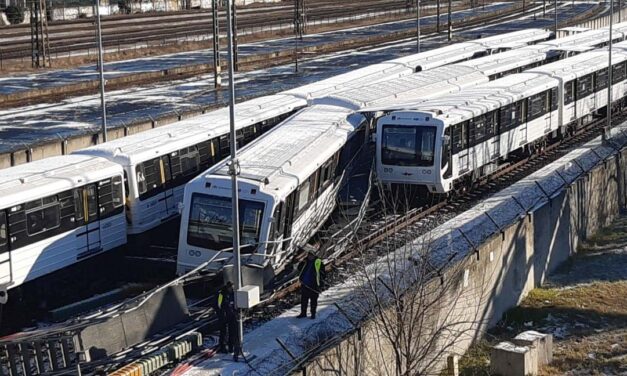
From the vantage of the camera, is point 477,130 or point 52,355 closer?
point 52,355

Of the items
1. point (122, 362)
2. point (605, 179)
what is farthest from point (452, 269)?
point (605, 179)

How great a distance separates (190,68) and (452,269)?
43.1m

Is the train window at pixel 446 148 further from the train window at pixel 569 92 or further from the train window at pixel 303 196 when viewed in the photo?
the train window at pixel 569 92

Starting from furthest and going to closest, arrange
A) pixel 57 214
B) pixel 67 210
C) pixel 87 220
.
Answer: pixel 87 220, pixel 67 210, pixel 57 214

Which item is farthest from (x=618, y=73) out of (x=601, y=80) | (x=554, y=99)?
(x=554, y=99)

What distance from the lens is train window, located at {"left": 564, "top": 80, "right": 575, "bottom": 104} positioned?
38.3 metres

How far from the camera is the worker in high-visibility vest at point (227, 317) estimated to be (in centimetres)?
1756

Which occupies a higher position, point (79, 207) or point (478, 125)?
point (478, 125)

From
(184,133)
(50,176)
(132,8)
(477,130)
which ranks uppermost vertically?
(132,8)

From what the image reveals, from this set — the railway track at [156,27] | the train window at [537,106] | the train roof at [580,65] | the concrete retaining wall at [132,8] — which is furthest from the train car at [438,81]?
the concrete retaining wall at [132,8]

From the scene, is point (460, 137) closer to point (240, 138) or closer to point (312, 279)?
point (240, 138)

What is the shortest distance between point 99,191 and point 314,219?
5330mm

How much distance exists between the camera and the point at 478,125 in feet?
100

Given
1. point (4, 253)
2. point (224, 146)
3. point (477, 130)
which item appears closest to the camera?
point (4, 253)
